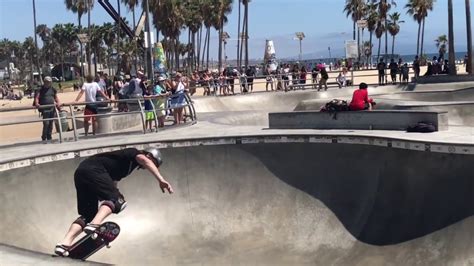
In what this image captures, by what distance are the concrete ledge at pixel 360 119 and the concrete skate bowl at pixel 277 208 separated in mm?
1683

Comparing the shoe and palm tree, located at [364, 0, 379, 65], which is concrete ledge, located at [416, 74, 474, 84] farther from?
palm tree, located at [364, 0, 379, 65]

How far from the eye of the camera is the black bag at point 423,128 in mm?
10336

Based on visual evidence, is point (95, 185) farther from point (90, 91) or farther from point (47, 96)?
point (90, 91)

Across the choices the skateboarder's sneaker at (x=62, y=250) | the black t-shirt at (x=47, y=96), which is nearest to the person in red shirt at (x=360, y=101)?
the black t-shirt at (x=47, y=96)

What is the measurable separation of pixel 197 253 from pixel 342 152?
339cm

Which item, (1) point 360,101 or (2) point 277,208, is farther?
(1) point 360,101

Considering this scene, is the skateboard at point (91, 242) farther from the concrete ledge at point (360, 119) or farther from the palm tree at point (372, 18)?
the palm tree at point (372, 18)

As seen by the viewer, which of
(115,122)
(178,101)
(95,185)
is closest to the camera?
(95,185)

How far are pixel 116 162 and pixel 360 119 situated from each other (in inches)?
294

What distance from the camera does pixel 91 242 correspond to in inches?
208

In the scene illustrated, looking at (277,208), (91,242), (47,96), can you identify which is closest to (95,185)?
(91,242)

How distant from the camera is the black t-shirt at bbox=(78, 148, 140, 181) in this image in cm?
552

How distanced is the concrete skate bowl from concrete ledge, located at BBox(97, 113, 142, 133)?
3.68 meters

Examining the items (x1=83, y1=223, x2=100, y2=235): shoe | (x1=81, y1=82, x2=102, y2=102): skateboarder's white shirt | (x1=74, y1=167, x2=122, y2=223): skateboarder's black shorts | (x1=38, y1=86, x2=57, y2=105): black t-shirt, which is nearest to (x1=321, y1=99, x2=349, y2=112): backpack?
(x1=81, y1=82, x2=102, y2=102): skateboarder's white shirt
